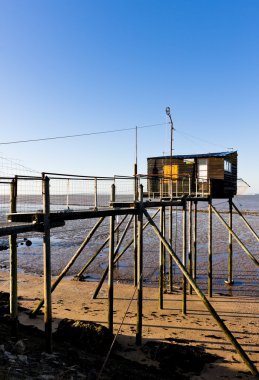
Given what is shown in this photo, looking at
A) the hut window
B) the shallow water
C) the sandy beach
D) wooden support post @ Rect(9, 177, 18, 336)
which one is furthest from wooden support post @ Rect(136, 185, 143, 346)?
the hut window

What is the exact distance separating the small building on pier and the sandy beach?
7061mm

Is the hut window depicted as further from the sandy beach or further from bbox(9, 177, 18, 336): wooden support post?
bbox(9, 177, 18, 336): wooden support post

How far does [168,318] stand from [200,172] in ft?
39.3

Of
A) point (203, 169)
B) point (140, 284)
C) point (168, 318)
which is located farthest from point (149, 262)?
point (140, 284)

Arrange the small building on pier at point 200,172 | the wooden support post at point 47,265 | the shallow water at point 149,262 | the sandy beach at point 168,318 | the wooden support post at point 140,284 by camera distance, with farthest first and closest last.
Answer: the small building on pier at point 200,172
the shallow water at point 149,262
the wooden support post at point 140,284
the sandy beach at point 168,318
the wooden support post at point 47,265

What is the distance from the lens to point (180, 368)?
9094 millimetres

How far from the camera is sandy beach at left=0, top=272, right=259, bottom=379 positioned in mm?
9938

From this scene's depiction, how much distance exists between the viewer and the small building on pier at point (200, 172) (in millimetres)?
21297

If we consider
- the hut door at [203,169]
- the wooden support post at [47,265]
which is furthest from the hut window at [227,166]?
the wooden support post at [47,265]

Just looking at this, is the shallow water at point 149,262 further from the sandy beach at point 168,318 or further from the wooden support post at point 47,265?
the wooden support post at point 47,265

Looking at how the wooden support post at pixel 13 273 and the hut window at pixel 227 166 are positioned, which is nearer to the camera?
the wooden support post at pixel 13 273

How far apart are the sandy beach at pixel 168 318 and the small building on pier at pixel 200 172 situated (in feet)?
23.2

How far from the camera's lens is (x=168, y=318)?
13.0 meters

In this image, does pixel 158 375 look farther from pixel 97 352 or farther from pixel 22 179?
pixel 22 179
